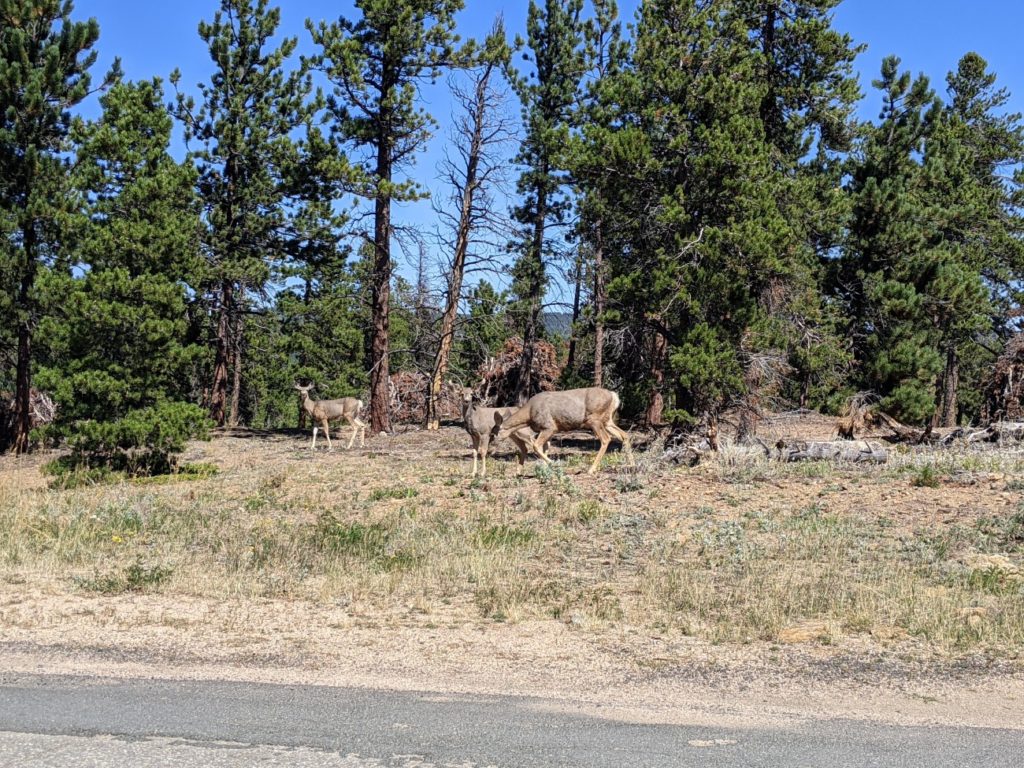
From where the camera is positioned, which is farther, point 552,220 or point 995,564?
point 552,220

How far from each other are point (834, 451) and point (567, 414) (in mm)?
5073

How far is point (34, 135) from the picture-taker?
25.8 meters

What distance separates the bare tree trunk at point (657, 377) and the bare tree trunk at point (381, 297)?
310 inches

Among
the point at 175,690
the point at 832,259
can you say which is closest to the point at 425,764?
the point at 175,690

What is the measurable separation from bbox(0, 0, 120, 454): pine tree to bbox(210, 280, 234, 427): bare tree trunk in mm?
5797

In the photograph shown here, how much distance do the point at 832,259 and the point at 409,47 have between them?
42.5ft

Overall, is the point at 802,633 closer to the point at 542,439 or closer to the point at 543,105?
the point at 542,439

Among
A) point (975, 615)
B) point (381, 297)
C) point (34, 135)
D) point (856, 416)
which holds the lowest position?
point (975, 615)

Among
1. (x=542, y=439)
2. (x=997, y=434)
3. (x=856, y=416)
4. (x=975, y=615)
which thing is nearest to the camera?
(x=975, y=615)

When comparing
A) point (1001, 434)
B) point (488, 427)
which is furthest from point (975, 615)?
point (1001, 434)

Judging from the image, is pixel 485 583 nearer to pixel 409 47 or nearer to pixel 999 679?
pixel 999 679

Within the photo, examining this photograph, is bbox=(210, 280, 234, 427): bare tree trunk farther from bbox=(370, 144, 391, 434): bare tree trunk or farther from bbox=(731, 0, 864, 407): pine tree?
bbox=(731, 0, 864, 407): pine tree

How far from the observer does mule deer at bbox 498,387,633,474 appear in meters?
20.0

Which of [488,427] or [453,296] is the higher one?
[453,296]
